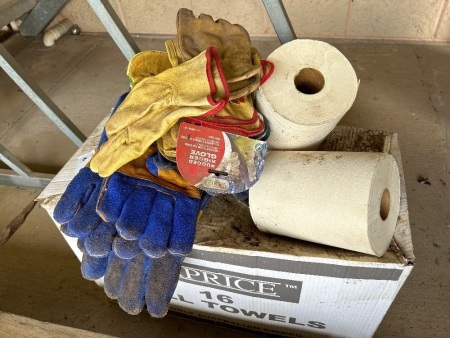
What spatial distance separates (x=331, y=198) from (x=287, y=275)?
210mm

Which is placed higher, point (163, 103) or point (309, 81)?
point (163, 103)

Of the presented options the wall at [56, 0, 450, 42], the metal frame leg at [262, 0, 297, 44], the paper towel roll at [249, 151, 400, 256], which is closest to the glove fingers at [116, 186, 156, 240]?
the paper towel roll at [249, 151, 400, 256]

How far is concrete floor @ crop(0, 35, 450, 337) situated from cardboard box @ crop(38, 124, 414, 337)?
0.17 metres

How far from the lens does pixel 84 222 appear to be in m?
0.79

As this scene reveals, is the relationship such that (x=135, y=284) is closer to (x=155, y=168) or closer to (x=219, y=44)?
(x=155, y=168)

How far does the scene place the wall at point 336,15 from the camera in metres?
1.98

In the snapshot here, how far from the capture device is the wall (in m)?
1.98

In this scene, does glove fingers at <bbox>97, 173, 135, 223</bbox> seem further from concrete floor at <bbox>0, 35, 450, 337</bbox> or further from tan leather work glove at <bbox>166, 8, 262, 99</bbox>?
concrete floor at <bbox>0, 35, 450, 337</bbox>

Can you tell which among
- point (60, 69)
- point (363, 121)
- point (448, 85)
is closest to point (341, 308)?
point (363, 121)

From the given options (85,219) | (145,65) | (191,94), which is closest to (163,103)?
(191,94)

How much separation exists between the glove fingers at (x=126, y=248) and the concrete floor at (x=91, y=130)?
1.52 ft

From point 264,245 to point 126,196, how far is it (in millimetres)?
310

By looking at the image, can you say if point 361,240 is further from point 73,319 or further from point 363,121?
point 363,121

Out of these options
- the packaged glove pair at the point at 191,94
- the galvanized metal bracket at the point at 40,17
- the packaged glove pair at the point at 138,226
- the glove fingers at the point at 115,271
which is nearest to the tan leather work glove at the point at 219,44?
the packaged glove pair at the point at 191,94
